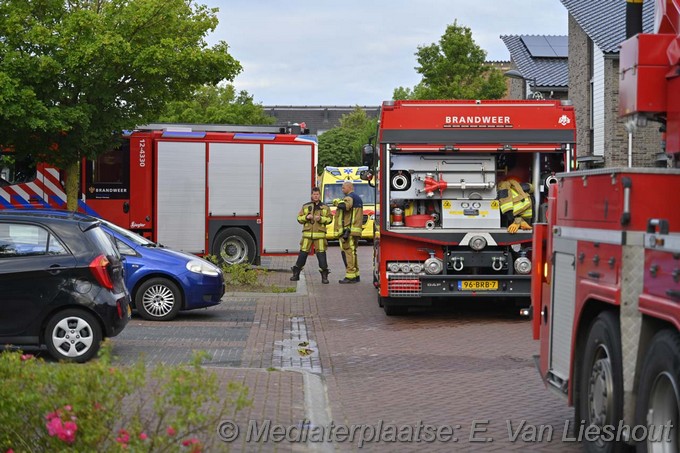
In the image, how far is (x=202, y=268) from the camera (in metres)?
15.4

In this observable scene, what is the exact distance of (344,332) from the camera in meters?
14.5

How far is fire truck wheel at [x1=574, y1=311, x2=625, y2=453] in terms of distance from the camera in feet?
20.1

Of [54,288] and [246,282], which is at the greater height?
[54,288]

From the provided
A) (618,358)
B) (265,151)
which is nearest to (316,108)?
(265,151)

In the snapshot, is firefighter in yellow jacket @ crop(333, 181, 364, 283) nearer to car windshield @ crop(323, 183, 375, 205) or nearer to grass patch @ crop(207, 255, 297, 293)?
grass patch @ crop(207, 255, 297, 293)

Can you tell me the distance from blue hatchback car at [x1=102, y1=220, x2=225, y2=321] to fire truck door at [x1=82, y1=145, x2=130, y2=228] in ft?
27.6

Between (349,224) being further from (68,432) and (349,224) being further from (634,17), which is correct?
(68,432)

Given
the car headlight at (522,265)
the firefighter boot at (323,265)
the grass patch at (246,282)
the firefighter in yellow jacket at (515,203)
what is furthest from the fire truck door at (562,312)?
the firefighter boot at (323,265)

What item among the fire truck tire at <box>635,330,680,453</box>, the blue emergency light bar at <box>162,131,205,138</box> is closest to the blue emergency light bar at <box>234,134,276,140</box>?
the blue emergency light bar at <box>162,131,205,138</box>

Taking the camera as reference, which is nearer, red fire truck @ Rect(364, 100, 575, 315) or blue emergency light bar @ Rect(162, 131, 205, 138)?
red fire truck @ Rect(364, 100, 575, 315)

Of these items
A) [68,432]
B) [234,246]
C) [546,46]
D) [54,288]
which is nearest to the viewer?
[68,432]

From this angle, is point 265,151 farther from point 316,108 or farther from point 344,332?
point 316,108

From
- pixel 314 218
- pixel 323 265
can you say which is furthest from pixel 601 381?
pixel 323 265

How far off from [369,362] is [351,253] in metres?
9.87
